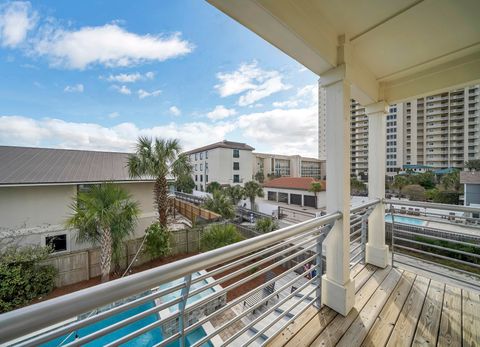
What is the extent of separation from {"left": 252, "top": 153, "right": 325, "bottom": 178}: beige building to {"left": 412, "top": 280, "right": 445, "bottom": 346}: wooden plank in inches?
1465

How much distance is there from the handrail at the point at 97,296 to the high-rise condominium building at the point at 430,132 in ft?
128

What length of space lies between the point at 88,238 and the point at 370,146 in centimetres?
717

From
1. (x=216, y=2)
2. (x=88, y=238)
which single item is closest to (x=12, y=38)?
(x=88, y=238)

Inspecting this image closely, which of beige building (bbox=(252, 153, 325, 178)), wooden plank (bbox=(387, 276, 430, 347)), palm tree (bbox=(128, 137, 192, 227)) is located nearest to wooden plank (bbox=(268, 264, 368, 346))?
wooden plank (bbox=(387, 276, 430, 347))

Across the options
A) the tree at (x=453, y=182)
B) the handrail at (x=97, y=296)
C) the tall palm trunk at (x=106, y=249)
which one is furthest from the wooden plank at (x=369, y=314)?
the tree at (x=453, y=182)

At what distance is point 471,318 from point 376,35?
2.63 meters

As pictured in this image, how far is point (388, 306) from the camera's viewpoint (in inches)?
72.7

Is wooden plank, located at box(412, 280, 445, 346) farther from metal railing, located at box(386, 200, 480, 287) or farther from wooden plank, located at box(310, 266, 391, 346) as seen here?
wooden plank, located at box(310, 266, 391, 346)

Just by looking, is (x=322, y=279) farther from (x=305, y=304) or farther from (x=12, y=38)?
(x=12, y=38)

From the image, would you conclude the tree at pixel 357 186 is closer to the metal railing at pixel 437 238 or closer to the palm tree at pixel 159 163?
the palm tree at pixel 159 163

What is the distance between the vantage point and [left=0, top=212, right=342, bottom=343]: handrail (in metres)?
0.51

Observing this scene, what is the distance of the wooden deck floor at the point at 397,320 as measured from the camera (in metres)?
1.48

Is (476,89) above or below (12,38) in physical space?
above

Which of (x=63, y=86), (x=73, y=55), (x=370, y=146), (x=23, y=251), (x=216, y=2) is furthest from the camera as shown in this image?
(x=63, y=86)
